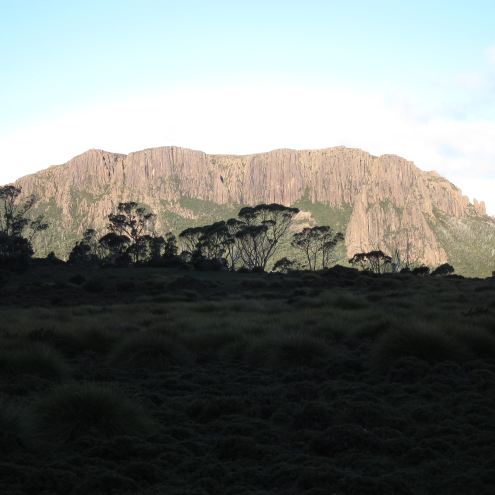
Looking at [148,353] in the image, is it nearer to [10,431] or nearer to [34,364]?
[34,364]

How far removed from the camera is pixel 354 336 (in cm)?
1603

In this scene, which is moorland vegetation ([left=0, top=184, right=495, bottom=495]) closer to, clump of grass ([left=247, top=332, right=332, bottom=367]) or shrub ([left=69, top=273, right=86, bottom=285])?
clump of grass ([left=247, top=332, right=332, bottom=367])

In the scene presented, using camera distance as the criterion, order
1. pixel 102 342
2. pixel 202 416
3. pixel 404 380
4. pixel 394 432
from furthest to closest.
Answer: pixel 102 342 → pixel 404 380 → pixel 202 416 → pixel 394 432

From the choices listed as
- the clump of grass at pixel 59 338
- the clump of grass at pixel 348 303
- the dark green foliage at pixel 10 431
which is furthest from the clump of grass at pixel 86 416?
the clump of grass at pixel 348 303

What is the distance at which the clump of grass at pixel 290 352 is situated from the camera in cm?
1243

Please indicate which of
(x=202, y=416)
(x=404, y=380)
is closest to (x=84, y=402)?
(x=202, y=416)

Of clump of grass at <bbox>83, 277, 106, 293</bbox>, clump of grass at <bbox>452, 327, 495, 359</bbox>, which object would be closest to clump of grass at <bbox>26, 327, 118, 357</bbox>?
clump of grass at <bbox>452, 327, 495, 359</bbox>

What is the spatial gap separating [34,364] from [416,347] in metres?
7.61

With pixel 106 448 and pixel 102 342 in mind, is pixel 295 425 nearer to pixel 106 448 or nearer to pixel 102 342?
pixel 106 448

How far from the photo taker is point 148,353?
1297 cm

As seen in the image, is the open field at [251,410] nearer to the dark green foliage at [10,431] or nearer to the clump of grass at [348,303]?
the dark green foliage at [10,431]

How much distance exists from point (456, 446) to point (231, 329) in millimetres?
9675

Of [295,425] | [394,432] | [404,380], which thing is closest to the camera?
[394,432]

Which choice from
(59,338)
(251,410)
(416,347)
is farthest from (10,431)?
(59,338)
